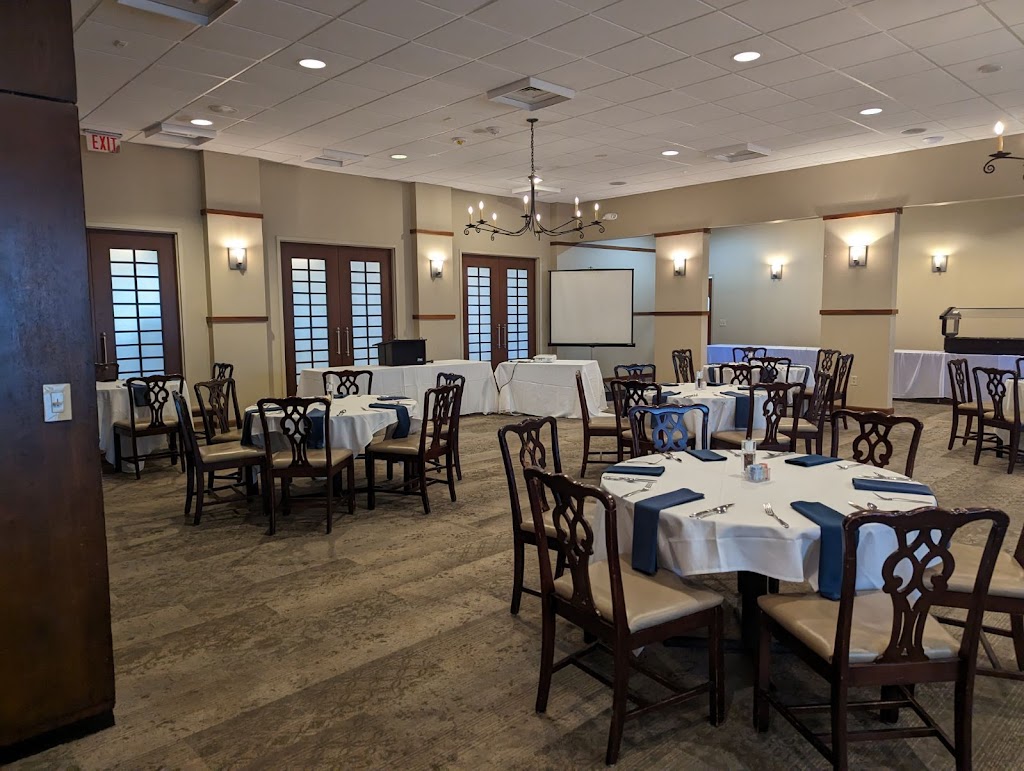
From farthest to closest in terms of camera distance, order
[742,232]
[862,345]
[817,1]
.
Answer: [742,232] < [862,345] < [817,1]

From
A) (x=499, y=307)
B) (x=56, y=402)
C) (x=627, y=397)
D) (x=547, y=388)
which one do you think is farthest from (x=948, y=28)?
(x=499, y=307)

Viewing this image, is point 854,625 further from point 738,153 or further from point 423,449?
point 738,153

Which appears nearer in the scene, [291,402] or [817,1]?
[817,1]

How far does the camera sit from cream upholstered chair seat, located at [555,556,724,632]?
228 cm

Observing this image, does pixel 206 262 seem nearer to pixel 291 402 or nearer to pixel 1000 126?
pixel 291 402

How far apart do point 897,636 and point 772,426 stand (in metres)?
3.21

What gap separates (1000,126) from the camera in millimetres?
4301

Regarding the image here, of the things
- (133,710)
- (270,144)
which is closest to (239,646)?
(133,710)

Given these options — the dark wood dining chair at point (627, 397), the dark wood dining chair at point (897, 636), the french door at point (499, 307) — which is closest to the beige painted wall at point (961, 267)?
the french door at point (499, 307)

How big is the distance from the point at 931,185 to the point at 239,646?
8674 millimetres

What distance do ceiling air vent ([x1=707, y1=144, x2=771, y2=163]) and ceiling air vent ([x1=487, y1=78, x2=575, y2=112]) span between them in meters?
2.84

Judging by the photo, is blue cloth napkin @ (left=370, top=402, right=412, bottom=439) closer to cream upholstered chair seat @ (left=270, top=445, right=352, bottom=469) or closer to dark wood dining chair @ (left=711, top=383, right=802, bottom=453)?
cream upholstered chair seat @ (left=270, top=445, right=352, bottom=469)

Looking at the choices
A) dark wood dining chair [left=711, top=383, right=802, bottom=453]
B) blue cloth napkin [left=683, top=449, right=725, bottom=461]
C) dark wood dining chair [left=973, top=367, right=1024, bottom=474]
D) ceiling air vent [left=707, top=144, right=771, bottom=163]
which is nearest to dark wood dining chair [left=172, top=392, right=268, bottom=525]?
blue cloth napkin [left=683, top=449, right=725, bottom=461]

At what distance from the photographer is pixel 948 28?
4.63 m
